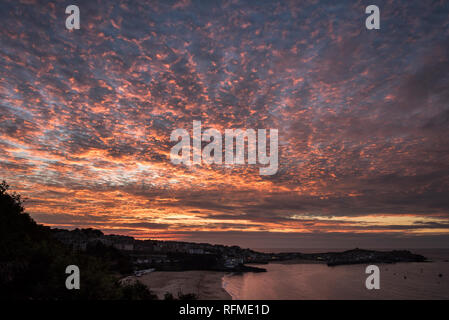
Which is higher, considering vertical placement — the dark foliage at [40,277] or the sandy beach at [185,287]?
the dark foliage at [40,277]

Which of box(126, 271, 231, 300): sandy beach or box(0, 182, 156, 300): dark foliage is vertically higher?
box(0, 182, 156, 300): dark foliage

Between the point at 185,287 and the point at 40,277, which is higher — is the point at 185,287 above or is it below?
below

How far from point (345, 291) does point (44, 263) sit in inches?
3036

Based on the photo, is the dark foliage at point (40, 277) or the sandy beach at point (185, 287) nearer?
the dark foliage at point (40, 277)

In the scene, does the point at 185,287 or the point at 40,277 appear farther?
the point at 185,287

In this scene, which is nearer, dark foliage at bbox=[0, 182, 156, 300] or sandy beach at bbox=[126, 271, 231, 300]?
dark foliage at bbox=[0, 182, 156, 300]
